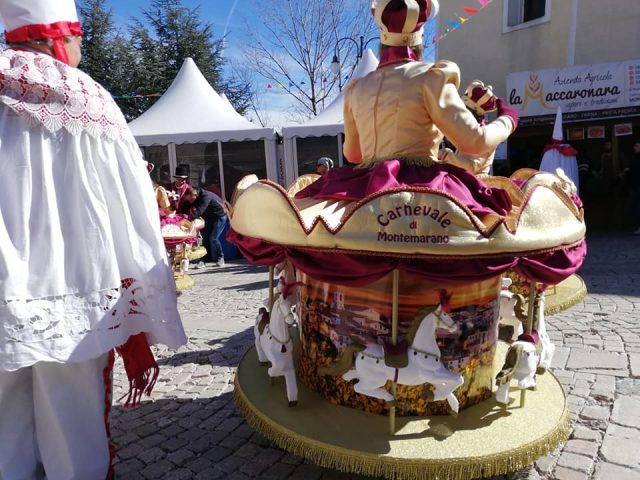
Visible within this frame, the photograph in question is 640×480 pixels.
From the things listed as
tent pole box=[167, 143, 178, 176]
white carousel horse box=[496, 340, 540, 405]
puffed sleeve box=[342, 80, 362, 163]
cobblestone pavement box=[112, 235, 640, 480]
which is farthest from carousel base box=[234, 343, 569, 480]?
tent pole box=[167, 143, 178, 176]

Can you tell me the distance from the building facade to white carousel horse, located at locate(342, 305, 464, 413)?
32.6ft

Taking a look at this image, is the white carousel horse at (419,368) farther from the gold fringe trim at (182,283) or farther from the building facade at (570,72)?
the building facade at (570,72)

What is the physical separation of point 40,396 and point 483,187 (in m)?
2.19

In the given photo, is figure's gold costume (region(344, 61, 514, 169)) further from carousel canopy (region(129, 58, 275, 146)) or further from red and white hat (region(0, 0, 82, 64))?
carousel canopy (region(129, 58, 275, 146))

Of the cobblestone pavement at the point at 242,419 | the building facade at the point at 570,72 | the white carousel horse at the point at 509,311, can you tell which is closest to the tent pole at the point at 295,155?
the building facade at the point at 570,72

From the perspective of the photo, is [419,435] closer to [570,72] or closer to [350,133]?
[350,133]

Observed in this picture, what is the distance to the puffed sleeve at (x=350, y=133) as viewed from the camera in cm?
259

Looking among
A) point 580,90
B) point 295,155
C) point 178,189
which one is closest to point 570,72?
point 580,90

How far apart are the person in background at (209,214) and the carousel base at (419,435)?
20.0 feet

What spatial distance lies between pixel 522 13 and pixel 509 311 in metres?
12.0

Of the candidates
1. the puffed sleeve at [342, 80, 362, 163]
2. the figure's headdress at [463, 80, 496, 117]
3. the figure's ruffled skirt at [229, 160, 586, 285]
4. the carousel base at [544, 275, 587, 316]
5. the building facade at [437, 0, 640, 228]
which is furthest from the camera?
the building facade at [437, 0, 640, 228]

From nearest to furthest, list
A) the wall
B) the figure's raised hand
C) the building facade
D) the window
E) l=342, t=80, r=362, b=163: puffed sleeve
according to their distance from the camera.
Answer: the figure's raised hand < l=342, t=80, r=362, b=163: puffed sleeve < the building facade < the wall < the window

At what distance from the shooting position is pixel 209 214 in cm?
905

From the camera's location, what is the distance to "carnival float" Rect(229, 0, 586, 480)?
184 centimetres
